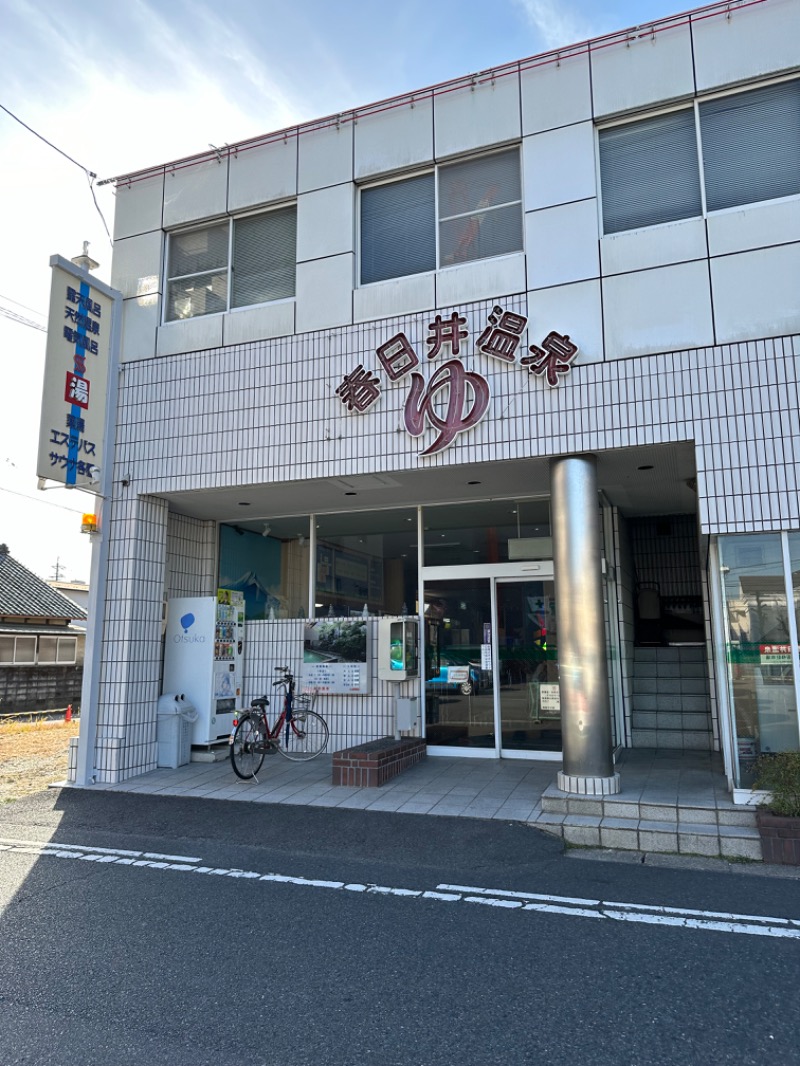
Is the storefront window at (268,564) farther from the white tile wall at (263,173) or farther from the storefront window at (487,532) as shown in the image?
the white tile wall at (263,173)

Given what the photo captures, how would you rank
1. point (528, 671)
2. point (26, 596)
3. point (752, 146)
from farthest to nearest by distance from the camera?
1. point (26, 596)
2. point (528, 671)
3. point (752, 146)

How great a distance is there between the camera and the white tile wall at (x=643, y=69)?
7684 mm

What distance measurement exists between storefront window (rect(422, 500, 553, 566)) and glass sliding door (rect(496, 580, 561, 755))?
19.6 inches

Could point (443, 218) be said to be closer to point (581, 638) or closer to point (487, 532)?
point (487, 532)

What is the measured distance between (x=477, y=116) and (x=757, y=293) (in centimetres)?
389

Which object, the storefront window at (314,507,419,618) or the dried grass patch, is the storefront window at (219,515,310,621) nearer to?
the storefront window at (314,507,419,618)

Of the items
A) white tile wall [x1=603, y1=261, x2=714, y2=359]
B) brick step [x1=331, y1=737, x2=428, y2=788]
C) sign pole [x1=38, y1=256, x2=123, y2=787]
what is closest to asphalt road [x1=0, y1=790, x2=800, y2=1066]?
brick step [x1=331, y1=737, x2=428, y2=788]

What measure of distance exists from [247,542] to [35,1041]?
8.83 m

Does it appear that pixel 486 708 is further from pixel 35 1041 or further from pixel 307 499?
pixel 35 1041

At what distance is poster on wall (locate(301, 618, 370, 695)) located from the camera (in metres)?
10.2

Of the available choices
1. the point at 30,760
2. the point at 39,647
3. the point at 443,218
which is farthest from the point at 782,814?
the point at 39,647

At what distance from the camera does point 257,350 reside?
30.4ft

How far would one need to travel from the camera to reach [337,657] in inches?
408

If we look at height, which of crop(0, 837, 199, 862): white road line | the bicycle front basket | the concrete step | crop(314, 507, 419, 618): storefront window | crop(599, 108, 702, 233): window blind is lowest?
crop(0, 837, 199, 862): white road line
